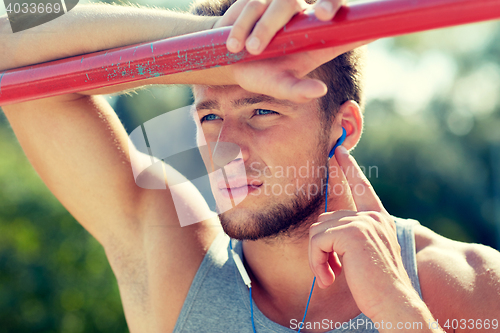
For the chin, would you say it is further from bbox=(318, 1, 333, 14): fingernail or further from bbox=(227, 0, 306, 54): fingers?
bbox=(318, 1, 333, 14): fingernail

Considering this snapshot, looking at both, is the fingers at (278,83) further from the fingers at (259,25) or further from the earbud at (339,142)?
the earbud at (339,142)

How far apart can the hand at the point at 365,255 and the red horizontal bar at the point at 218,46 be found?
77 centimetres

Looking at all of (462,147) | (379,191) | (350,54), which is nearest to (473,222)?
(462,147)

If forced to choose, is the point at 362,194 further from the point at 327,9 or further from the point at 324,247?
the point at 327,9

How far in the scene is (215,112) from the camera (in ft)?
6.61

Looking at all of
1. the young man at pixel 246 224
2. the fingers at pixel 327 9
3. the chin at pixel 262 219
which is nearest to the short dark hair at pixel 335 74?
the young man at pixel 246 224

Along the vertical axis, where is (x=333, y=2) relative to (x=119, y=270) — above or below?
above

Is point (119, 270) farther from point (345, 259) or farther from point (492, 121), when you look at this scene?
point (492, 121)

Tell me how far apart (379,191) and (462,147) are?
4.72 m

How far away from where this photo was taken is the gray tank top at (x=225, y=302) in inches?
79.9

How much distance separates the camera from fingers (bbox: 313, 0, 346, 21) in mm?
1008

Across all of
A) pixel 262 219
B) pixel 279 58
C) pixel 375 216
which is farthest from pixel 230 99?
pixel 375 216

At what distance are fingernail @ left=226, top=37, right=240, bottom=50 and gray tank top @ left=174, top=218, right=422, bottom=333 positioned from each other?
55.9 inches

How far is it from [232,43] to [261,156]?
2.90ft
